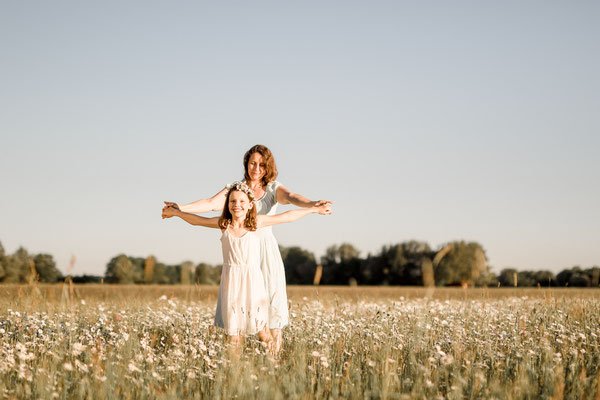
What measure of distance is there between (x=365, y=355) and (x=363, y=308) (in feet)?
18.1

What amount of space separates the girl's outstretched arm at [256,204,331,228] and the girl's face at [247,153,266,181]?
23.0 inches

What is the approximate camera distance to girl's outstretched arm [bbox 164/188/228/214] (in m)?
7.72

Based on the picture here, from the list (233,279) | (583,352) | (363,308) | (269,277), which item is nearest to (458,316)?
(363,308)

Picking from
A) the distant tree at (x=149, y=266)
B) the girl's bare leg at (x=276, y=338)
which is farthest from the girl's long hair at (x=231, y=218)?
the distant tree at (x=149, y=266)

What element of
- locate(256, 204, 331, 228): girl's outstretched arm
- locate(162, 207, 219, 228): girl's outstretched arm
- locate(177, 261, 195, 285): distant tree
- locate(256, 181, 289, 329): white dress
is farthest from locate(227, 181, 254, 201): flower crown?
locate(177, 261, 195, 285): distant tree

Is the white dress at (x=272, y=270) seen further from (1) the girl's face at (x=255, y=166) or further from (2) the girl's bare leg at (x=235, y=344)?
(2) the girl's bare leg at (x=235, y=344)

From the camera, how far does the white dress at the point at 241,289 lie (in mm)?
7320

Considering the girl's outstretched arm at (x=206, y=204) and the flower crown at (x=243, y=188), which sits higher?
the flower crown at (x=243, y=188)

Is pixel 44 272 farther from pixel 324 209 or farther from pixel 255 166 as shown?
pixel 324 209

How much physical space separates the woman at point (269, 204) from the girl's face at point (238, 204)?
1.75 feet

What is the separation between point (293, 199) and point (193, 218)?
117 cm

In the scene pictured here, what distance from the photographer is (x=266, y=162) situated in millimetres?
8086

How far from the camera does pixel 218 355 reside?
23.5 ft

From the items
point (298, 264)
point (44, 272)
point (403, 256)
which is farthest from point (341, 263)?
point (44, 272)
